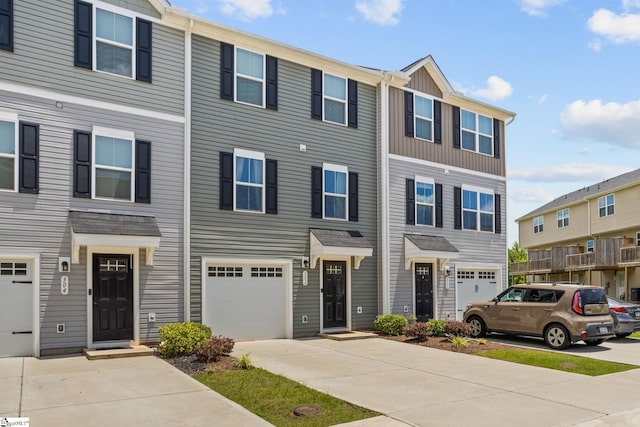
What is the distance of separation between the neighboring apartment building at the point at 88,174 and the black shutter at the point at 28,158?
0.02m

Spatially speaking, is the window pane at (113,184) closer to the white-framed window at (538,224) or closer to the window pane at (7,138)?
the window pane at (7,138)

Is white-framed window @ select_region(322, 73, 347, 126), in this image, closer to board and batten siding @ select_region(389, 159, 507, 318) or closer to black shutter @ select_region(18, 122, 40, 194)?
board and batten siding @ select_region(389, 159, 507, 318)

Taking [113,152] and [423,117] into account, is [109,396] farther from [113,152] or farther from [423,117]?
[423,117]

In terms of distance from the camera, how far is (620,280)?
33.1 m

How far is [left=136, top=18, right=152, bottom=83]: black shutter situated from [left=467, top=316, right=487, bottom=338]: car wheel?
1123cm

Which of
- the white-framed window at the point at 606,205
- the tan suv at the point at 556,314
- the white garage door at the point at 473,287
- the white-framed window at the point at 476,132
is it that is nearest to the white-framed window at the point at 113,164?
the tan suv at the point at 556,314

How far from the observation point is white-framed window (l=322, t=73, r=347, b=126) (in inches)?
659

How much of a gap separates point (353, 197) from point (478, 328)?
5.38 meters

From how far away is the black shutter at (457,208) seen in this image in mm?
19844

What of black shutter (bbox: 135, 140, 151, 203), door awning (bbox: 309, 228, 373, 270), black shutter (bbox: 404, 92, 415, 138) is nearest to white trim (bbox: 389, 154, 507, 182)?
black shutter (bbox: 404, 92, 415, 138)

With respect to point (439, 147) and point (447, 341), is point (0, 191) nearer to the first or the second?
point (447, 341)

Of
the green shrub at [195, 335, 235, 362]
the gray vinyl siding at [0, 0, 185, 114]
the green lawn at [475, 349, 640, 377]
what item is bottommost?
the green lawn at [475, 349, 640, 377]

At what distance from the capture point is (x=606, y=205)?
34.9 m

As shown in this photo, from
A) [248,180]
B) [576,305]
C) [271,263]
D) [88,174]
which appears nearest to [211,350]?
[271,263]
